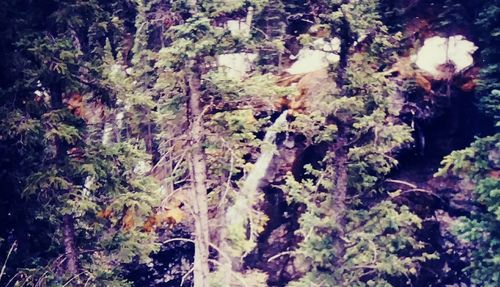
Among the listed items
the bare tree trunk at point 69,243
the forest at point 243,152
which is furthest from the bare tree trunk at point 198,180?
the bare tree trunk at point 69,243

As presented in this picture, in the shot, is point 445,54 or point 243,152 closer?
point 243,152

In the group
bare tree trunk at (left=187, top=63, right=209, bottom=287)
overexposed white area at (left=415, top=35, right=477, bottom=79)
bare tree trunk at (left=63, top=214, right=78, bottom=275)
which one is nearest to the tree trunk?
bare tree trunk at (left=63, top=214, right=78, bottom=275)

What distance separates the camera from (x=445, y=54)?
15352mm

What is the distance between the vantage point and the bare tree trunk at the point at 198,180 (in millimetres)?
10320

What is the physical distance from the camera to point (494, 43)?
12.2 meters

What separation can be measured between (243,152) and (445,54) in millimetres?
8291

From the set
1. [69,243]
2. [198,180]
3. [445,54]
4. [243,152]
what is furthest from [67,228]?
[445,54]

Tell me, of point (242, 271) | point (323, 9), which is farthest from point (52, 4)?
point (242, 271)

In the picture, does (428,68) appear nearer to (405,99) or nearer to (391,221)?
(405,99)

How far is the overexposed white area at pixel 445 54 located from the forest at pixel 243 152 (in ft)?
0.18

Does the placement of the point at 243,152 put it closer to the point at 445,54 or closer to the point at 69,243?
the point at 69,243

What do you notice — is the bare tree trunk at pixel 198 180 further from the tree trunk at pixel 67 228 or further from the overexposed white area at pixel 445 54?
the overexposed white area at pixel 445 54

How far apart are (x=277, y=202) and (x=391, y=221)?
4.86 meters

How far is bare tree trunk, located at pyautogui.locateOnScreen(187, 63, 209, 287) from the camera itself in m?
10.3
